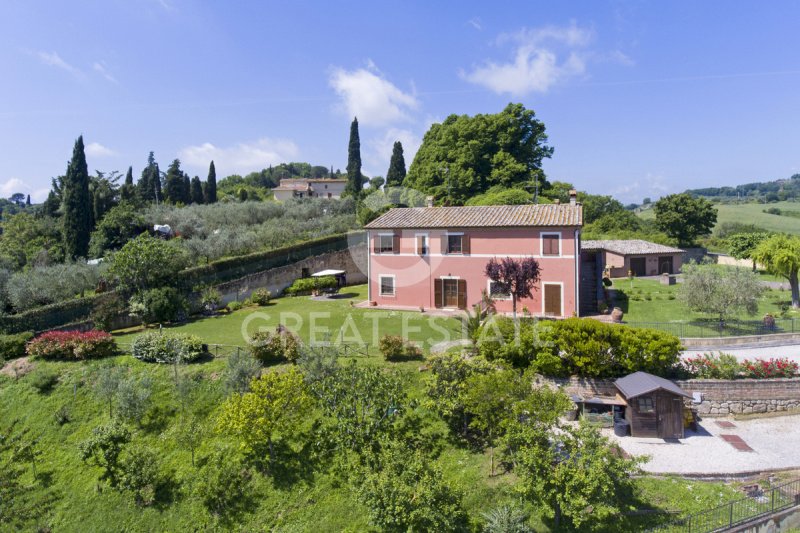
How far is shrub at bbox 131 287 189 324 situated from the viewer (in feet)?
84.3

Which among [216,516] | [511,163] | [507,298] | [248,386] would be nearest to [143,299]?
[248,386]

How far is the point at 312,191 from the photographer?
275 feet

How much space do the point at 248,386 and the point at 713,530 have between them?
44.5ft

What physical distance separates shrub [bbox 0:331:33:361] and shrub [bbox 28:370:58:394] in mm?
3461

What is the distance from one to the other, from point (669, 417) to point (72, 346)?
77.9 ft

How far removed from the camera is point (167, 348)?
19.5m

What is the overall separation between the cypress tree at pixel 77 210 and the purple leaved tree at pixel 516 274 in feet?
119

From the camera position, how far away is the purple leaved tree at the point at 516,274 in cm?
2316

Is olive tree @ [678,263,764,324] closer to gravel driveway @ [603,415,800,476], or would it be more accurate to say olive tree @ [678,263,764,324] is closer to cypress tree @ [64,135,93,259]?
gravel driveway @ [603,415,800,476]

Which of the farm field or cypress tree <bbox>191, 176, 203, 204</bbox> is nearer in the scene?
cypress tree <bbox>191, 176, 203, 204</bbox>

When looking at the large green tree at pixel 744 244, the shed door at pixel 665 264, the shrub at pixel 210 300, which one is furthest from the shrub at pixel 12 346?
the large green tree at pixel 744 244

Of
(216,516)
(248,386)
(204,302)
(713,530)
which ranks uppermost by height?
(204,302)

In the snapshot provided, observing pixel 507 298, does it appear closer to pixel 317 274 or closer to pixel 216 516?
pixel 317 274

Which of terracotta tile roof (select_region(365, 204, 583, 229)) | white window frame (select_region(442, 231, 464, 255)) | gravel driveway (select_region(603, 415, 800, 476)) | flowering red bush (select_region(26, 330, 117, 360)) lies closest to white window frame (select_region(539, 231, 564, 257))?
terracotta tile roof (select_region(365, 204, 583, 229))
